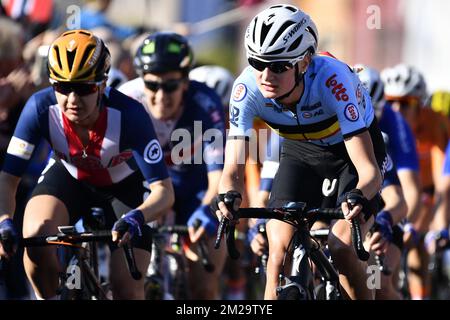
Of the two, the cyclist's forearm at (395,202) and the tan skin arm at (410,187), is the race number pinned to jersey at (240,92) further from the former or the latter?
the tan skin arm at (410,187)

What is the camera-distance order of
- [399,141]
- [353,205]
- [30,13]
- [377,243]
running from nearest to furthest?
[353,205]
[377,243]
[399,141]
[30,13]

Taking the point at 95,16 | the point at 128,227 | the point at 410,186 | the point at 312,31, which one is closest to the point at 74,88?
the point at 128,227

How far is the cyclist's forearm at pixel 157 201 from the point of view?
8055 mm

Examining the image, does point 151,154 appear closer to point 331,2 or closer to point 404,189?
point 404,189

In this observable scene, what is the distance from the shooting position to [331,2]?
30188 millimetres

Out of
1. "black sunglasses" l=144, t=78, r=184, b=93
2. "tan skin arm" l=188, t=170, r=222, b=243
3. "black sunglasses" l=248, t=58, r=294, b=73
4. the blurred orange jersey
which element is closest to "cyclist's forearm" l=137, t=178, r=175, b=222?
"black sunglasses" l=248, t=58, r=294, b=73

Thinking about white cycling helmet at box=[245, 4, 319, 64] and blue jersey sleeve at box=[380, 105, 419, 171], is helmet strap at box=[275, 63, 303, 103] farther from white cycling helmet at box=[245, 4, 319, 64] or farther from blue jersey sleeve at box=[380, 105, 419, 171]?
blue jersey sleeve at box=[380, 105, 419, 171]

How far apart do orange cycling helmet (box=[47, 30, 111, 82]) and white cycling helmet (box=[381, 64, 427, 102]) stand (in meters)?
5.17

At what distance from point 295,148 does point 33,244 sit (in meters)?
1.94

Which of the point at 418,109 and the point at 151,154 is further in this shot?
the point at 418,109

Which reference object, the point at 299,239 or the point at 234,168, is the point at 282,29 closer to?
the point at 234,168

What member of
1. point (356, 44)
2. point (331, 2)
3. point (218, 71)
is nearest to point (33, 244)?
point (218, 71)

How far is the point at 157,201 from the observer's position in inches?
323

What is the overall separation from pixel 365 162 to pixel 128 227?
1529 millimetres
